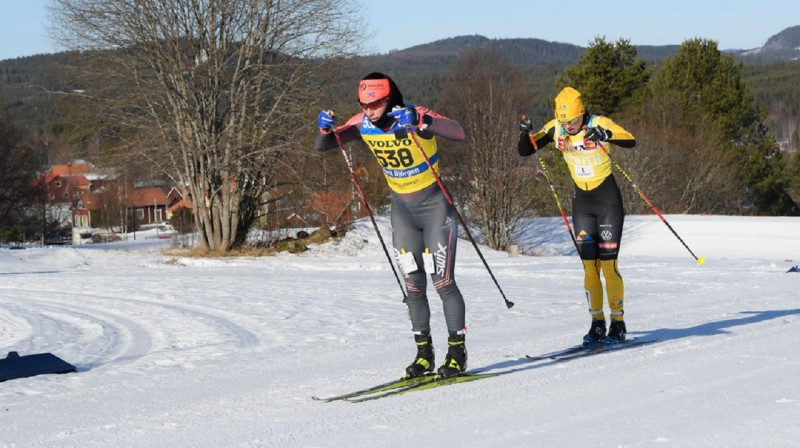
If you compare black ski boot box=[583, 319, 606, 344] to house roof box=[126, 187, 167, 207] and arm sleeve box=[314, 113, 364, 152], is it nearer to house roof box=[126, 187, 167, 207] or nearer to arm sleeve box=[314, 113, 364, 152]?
arm sleeve box=[314, 113, 364, 152]

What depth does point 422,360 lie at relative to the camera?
575cm

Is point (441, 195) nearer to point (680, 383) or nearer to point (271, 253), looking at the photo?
point (680, 383)

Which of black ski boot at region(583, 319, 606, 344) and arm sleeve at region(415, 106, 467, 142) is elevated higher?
arm sleeve at region(415, 106, 467, 142)

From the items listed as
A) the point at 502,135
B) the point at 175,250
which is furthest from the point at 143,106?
the point at 502,135

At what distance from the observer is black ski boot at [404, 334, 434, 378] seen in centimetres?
569

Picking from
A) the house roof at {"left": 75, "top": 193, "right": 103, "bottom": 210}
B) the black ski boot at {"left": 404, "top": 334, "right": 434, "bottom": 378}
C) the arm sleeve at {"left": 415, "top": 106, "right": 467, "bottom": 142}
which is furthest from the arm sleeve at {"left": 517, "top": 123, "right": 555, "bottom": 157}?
the house roof at {"left": 75, "top": 193, "right": 103, "bottom": 210}

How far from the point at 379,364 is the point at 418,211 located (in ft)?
5.17

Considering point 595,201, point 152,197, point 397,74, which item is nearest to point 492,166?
point 595,201

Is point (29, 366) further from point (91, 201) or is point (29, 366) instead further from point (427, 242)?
point (91, 201)

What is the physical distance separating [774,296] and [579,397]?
21.0 ft

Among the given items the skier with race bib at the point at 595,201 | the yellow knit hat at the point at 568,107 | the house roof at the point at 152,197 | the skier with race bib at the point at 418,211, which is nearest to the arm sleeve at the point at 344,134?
the skier with race bib at the point at 418,211

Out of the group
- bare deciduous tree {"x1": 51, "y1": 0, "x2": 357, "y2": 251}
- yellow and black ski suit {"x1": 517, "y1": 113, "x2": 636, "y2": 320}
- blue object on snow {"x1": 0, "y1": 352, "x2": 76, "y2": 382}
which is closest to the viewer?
blue object on snow {"x1": 0, "y1": 352, "x2": 76, "y2": 382}

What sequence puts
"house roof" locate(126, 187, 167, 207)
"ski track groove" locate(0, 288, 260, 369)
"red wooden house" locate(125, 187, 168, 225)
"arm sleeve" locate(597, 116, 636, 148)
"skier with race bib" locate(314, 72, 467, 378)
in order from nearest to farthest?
"skier with race bib" locate(314, 72, 467, 378) < "arm sleeve" locate(597, 116, 636, 148) < "ski track groove" locate(0, 288, 260, 369) < "house roof" locate(126, 187, 167, 207) < "red wooden house" locate(125, 187, 168, 225)

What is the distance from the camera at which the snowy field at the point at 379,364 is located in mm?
4270
